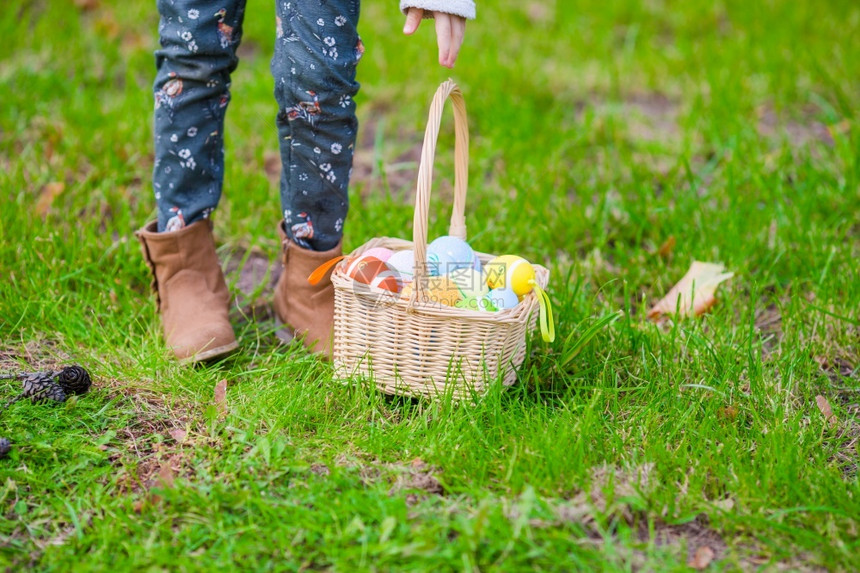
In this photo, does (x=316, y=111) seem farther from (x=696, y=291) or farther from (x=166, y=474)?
(x=696, y=291)

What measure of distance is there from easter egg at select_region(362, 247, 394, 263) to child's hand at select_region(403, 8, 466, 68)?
44 centimetres

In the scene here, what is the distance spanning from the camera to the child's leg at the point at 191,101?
1773mm

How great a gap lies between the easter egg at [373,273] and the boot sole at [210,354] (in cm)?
38

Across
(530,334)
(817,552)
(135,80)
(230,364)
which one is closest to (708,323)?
(530,334)

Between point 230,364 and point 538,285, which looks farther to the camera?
point 230,364

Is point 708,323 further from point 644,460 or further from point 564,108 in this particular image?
point 564,108

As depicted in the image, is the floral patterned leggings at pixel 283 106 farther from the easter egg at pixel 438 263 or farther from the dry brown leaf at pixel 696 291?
the dry brown leaf at pixel 696 291

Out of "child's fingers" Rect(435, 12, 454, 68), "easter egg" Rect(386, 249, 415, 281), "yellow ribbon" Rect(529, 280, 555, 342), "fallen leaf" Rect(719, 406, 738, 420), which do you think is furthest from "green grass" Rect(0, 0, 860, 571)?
"child's fingers" Rect(435, 12, 454, 68)

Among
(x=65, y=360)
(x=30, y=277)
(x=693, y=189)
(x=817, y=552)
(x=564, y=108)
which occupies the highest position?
(x=564, y=108)

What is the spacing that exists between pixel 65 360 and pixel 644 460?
1.32 m

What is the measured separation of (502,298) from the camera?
1743mm

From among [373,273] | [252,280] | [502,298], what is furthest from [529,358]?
[252,280]

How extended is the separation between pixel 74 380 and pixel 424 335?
75 cm

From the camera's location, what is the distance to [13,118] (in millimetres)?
2900
